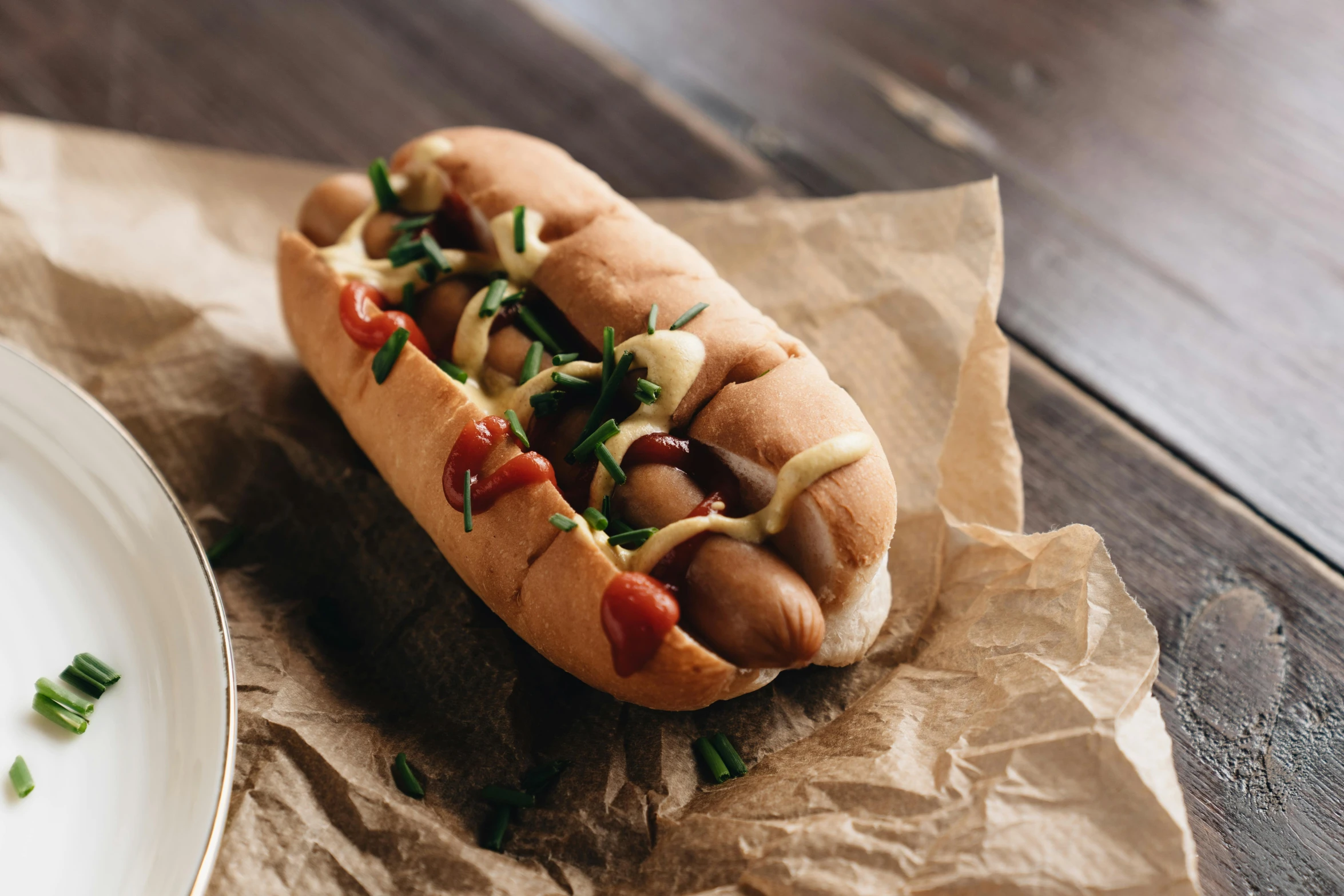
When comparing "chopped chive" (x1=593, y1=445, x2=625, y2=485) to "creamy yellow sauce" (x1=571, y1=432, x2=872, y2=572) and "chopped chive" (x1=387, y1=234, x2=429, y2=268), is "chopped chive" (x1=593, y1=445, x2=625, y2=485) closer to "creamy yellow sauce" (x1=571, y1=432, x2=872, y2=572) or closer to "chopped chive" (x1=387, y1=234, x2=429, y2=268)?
"creamy yellow sauce" (x1=571, y1=432, x2=872, y2=572)

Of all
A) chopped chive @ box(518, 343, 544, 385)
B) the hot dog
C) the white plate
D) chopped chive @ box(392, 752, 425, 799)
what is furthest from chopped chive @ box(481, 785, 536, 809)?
chopped chive @ box(518, 343, 544, 385)

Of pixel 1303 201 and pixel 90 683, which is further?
pixel 1303 201

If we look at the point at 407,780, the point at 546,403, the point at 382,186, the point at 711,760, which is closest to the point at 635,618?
the point at 711,760

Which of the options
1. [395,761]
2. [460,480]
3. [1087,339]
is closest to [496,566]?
[460,480]

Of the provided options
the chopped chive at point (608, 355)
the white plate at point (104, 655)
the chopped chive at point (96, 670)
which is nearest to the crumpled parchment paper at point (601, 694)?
the white plate at point (104, 655)

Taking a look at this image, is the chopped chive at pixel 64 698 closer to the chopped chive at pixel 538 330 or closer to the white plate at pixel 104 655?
the white plate at pixel 104 655

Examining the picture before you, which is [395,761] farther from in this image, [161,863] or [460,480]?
[460,480]

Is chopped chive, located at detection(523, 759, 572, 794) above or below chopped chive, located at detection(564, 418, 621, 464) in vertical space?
below
